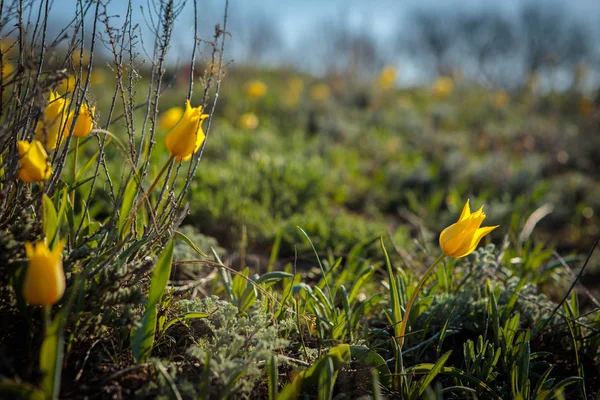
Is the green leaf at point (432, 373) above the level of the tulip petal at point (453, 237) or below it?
below

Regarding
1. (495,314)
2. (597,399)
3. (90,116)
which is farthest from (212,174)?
(597,399)

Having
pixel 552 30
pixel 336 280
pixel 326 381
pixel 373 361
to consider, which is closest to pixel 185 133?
pixel 326 381

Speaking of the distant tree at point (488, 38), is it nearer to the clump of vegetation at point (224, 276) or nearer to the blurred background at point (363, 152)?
the blurred background at point (363, 152)

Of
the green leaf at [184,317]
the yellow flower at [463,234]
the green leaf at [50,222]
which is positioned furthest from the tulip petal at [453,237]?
the green leaf at [50,222]

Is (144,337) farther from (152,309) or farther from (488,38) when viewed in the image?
(488,38)

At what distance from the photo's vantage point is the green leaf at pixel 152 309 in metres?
1.25

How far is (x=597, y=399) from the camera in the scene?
155 cm

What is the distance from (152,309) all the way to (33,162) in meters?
0.49

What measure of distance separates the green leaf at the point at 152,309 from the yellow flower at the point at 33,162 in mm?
375

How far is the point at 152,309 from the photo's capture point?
49.4 inches

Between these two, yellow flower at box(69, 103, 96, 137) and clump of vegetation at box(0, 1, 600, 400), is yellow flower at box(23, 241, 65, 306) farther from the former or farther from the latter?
yellow flower at box(69, 103, 96, 137)

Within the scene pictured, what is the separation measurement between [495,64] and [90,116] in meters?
27.0

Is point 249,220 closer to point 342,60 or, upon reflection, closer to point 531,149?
point 531,149

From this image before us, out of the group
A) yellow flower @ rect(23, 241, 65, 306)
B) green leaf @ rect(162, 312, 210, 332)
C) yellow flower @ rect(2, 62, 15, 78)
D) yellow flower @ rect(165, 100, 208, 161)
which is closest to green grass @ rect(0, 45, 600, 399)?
green leaf @ rect(162, 312, 210, 332)
